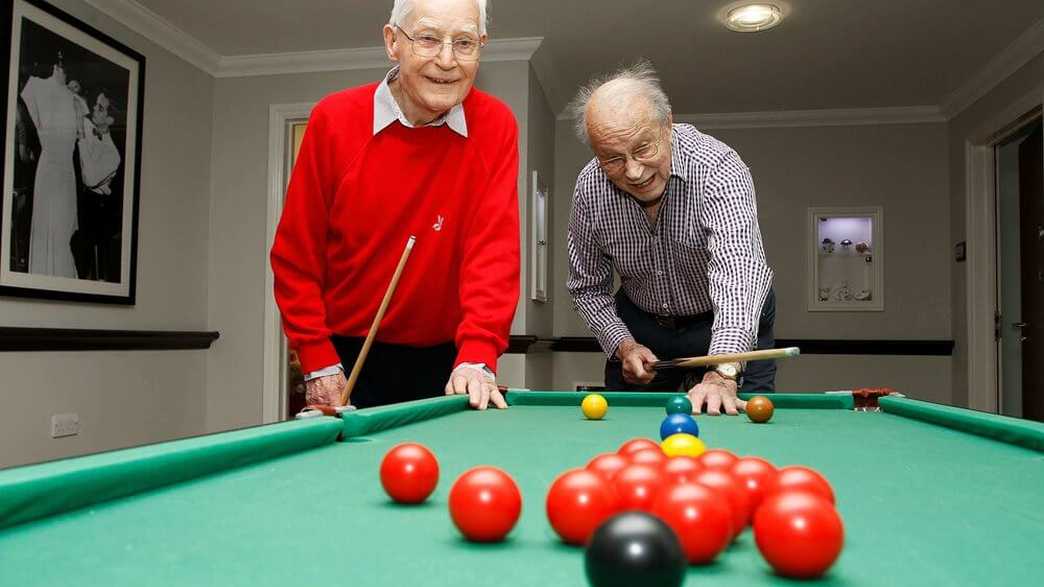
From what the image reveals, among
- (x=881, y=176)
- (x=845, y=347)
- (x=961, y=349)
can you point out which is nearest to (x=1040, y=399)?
(x=961, y=349)

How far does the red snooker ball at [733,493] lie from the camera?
655 millimetres

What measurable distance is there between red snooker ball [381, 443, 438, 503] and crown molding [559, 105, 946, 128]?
5.61m

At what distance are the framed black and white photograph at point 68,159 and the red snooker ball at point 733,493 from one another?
12.0ft

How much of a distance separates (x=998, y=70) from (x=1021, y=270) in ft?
Answer: 3.95

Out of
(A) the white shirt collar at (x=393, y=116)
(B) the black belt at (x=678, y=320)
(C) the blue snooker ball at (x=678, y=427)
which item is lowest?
(C) the blue snooker ball at (x=678, y=427)

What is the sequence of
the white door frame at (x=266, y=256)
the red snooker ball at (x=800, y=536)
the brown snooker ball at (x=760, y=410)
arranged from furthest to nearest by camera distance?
the white door frame at (x=266, y=256) → the brown snooker ball at (x=760, y=410) → the red snooker ball at (x=800, y=536)

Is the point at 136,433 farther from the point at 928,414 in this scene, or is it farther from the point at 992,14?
the point at 992,14

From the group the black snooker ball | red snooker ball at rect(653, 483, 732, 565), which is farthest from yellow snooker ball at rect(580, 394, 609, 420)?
the black snooker ball

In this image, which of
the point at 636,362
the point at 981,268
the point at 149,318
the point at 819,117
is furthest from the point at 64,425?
the point at 981,268

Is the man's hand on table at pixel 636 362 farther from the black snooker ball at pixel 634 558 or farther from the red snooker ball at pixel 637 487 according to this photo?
the black snooker ball at pixel 634 558

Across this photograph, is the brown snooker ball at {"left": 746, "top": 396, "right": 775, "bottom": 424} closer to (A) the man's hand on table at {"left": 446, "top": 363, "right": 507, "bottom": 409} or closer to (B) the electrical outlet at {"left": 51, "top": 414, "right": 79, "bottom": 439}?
(A) the man's hand on table at {"left": 446, "top": 363, "right": 507, "bottom": 409}

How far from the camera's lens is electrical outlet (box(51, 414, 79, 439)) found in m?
3.80

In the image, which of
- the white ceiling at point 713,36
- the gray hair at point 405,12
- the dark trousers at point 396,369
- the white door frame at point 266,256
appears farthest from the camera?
the white door frame at point 266,256

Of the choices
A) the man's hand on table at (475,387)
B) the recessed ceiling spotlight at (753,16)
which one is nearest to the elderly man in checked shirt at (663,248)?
the man's hand on table at (475,387)
